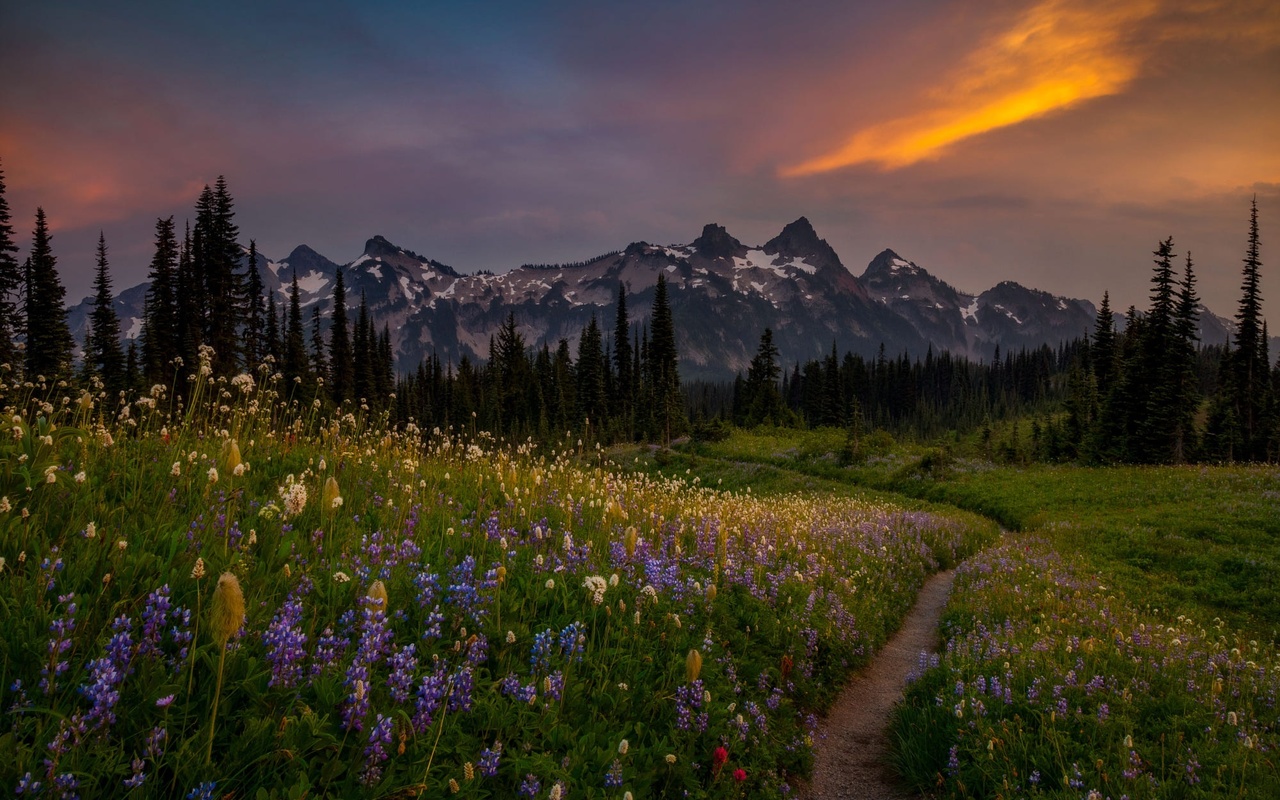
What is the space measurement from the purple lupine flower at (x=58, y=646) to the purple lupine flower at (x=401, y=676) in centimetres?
147

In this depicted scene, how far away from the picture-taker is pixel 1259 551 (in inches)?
639

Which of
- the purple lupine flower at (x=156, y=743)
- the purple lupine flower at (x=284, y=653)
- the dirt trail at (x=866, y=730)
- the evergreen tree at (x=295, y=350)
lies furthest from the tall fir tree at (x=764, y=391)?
the purple lupine flower at (x=156, y=743)

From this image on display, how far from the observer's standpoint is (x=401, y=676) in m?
3.40

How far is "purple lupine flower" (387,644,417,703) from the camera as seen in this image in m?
3.38

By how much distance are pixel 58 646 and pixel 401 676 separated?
156 centimetres

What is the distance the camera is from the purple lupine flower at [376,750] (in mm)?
2957

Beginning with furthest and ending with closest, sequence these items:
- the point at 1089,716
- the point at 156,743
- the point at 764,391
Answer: the point at 764,391 < the point at 1089,716 < the point at 156,743

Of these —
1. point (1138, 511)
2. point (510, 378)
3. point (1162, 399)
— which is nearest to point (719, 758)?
point (1138, 511)

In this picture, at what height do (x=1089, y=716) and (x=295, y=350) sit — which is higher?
(x=295, y=350)

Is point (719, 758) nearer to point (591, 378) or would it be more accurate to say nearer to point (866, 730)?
point (866, 730)

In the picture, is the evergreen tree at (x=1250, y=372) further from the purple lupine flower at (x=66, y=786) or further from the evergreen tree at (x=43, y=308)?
the evergreen tree at (x=43, y=308)

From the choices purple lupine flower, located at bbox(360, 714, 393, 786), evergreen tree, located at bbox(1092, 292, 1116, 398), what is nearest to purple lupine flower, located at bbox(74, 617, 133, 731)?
purple lupine flower, located at bbox(360, 714, 393, 786)

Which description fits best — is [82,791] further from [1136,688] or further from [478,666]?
[1136,688]

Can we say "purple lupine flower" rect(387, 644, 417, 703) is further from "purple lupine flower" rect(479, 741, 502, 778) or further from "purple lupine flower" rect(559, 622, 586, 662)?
"purple lupine flower" rect(559, 622, 586, 662)
